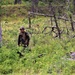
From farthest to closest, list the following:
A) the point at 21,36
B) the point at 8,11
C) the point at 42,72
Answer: the point at 8,11
the point at 21,36
the point at 42,72

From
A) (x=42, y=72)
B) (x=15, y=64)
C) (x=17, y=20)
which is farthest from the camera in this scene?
(x=17, y=20)

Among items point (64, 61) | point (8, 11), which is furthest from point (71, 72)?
point (8, 11)

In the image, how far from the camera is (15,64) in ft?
37.2

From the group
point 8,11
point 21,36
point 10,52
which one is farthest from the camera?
point 8,11

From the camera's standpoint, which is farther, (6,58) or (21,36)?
(21,36)

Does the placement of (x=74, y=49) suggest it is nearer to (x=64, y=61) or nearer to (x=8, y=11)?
(x=64, y=61)

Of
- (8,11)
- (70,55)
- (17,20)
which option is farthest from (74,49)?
(8,11)

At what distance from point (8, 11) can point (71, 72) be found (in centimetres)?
2679

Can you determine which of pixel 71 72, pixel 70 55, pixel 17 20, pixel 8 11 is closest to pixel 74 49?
pixel 70 55

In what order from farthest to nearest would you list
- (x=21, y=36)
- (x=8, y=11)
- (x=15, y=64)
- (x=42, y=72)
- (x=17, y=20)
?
(x=8, y=11), (x=17, y=20), (x=21, y=36), (x=15, y=64), (x=42, y=72)

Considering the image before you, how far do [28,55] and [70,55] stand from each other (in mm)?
1791

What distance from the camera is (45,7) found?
3425 cm

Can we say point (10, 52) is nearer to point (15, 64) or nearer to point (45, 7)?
point (15, 64)

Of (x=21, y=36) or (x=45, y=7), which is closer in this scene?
(x=21, y=36)
